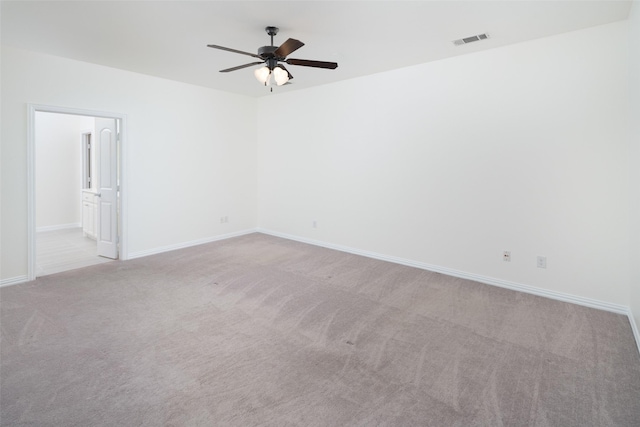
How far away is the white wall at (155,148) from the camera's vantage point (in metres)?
3.94

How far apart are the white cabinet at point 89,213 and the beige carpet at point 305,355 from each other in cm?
232

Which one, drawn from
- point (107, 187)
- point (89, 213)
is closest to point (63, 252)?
point (89, 213)

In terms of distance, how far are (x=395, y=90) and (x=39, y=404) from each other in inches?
192

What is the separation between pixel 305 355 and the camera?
101 inches

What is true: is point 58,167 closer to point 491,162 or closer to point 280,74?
point 280,74

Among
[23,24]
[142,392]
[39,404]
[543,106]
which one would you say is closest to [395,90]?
[543,106]

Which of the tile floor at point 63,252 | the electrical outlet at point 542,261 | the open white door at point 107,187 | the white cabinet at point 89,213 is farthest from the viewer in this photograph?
the white cabinet at point 89,213

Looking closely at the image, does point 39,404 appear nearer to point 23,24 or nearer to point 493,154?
point 23,24

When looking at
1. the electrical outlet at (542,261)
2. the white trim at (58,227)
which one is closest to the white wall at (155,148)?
the white trim at (58,227)

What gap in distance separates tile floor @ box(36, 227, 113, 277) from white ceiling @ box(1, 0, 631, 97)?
2.77 meters

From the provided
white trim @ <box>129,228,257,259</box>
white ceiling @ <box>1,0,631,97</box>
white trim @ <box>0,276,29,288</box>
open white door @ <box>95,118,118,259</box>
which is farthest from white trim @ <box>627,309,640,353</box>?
white trim @ <box>0,276,29,288</box>

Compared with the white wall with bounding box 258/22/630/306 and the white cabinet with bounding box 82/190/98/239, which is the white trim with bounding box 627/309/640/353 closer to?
the white wall with bounding box 258/22/630/306

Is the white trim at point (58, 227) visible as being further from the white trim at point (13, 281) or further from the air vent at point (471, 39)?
the air vent at point (471, 39)

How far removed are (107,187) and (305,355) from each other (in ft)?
14.1
